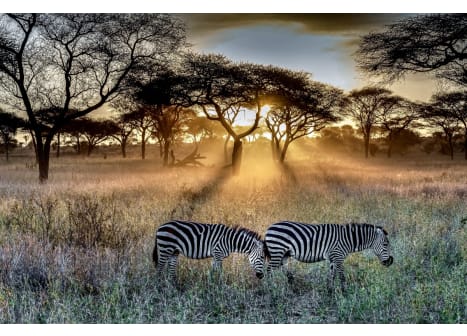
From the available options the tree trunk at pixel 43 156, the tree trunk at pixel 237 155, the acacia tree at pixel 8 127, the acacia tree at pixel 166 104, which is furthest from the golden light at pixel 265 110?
the acacia tree at pixel 8 127

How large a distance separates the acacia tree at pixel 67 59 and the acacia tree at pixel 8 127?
0.66 ft

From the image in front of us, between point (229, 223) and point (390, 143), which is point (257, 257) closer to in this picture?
point (229, 223)

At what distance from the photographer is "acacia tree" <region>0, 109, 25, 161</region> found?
20.9 feet

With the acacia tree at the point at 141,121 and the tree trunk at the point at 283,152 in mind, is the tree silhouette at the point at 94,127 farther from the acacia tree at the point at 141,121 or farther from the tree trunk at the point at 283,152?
the tree trunk at the point at 283,152

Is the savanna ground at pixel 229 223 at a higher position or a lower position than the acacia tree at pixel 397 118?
lower

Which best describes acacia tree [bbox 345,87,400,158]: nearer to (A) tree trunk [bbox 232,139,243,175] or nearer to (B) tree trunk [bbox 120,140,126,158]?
(A) tree trunk [bbox 232,139,243,175]

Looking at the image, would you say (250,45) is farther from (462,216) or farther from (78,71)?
(462,216)

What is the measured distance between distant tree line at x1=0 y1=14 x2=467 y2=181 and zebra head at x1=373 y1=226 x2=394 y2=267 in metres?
1.34

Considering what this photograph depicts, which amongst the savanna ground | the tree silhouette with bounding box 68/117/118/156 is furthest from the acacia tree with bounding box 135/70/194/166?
the tree silhouette with bounding box 68/117/118/156

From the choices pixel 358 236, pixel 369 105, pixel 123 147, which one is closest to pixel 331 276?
pixel 358 236

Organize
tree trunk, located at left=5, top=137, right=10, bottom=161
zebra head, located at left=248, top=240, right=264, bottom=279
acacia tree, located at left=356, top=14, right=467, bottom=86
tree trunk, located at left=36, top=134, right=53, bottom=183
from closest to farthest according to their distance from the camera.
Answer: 1. zebra head, located at left=248, top=240, right=264, bottom=279
2. acacia tree, located at left=356, top=14, right=467, bottom=86
3. tree trunk, located at left=36, top=134, right=53, bottom=183
4. tree trunk, located at left=5, top=137, right=10, bottom=161

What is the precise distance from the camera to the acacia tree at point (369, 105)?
527cm

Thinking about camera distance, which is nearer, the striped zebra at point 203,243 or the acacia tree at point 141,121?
the striped zebra at point 203,243
